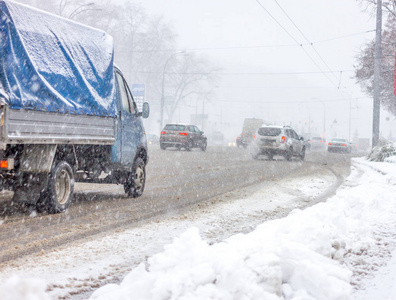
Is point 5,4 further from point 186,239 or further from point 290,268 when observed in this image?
point 290,268

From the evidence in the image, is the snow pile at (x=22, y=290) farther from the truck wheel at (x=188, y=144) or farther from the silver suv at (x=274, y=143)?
the truck wheel at (x=188, y=144)

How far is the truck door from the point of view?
1034 centimetres

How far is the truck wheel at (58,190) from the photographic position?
26.9ft

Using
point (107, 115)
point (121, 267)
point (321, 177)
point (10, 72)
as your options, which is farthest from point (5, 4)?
point (321, 177)

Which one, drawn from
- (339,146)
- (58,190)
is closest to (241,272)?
(58,190)

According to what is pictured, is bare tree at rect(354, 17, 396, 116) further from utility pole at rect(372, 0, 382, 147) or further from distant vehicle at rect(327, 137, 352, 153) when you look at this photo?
distant vehicle at rect(327, 137, 352, 153)

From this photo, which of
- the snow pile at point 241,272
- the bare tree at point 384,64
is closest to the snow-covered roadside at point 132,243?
the snow pile at point 241,272

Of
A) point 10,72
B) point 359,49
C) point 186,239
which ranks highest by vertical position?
point 359,49

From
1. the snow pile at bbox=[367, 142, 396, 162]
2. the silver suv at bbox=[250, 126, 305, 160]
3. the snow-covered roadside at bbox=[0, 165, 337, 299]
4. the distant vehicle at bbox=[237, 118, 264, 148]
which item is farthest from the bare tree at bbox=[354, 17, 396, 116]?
the snow-covered roadside at bbox=[0, 165, 337, 299]

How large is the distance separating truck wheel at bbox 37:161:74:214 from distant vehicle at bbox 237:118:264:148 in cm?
3918

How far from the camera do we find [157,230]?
24.6 feet

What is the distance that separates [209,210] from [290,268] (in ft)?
17.2

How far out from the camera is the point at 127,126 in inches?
415

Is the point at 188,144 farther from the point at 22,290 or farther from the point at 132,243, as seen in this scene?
the point at 22,290
